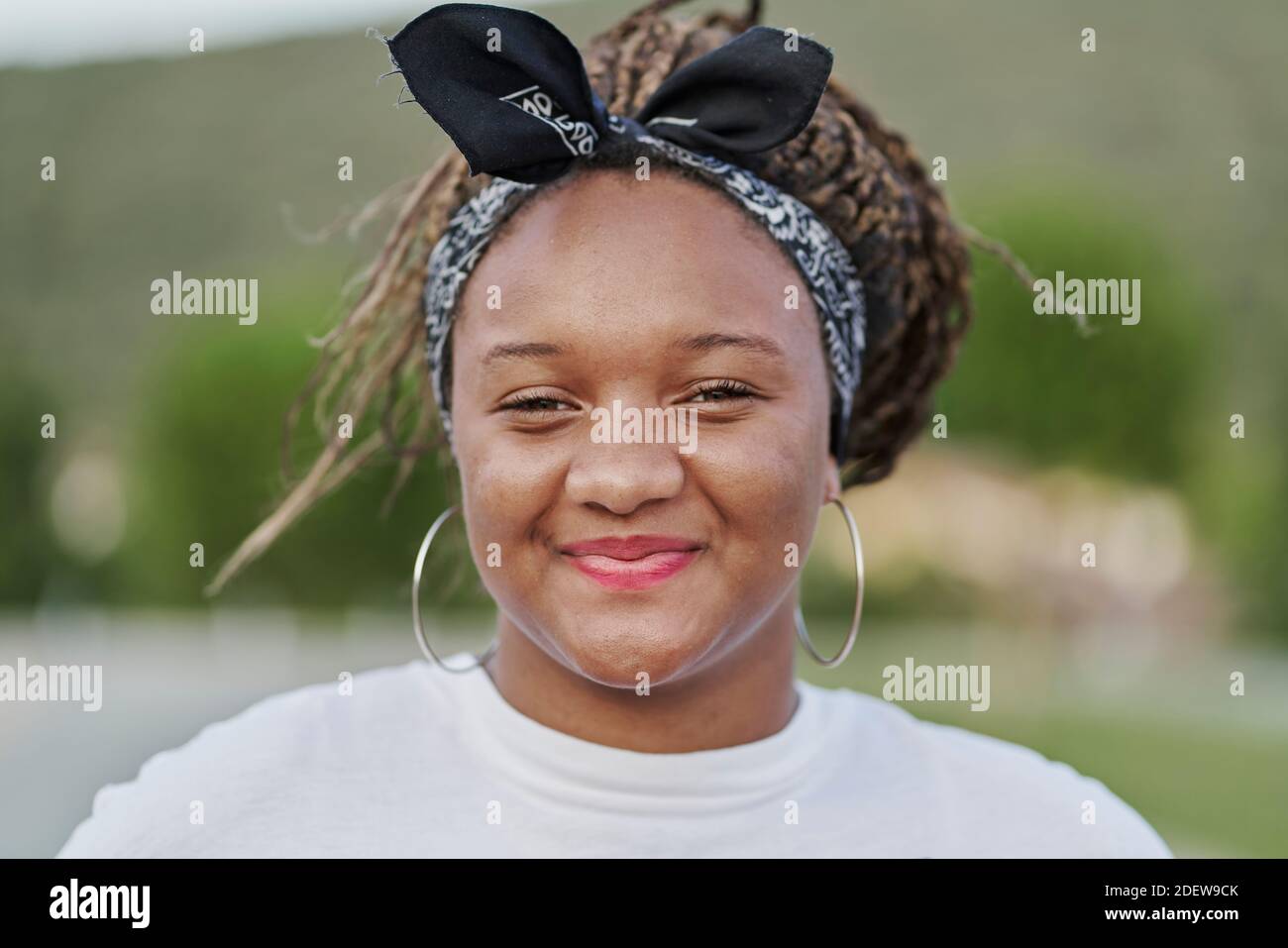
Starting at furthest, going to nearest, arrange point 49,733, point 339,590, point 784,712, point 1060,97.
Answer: point 1060,97, point 339,590, point 49,733, point 784,712

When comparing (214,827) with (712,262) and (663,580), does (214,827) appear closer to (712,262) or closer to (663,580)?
(663,580)

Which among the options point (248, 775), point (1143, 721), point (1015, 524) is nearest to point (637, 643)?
point (248, 775)

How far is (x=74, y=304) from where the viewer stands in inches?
2908

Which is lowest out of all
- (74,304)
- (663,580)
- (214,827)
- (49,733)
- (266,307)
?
(49,733)

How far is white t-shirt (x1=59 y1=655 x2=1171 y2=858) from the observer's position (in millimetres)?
2314

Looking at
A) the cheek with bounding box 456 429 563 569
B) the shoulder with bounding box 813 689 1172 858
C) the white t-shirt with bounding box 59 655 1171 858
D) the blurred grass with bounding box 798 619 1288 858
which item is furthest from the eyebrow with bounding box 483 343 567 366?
the blurred grass with bounding box 798 619 1288 858

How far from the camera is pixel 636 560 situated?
2.16 meters

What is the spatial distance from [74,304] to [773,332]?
3075 inches

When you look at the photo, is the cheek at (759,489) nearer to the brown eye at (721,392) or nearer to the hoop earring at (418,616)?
the brown eye at (721,392)

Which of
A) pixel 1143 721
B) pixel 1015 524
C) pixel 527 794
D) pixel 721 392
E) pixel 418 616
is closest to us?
pixel 721 392

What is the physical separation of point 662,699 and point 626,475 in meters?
0.47

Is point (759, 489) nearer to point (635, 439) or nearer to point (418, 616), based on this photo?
point (635, 439)

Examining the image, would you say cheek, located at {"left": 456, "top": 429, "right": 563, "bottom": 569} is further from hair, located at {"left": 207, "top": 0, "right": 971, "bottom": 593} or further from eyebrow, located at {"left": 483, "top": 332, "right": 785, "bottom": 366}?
hair, located at {"left": 207, "top": 0, "right": 971, "bottom": 593}

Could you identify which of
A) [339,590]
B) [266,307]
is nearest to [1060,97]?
[266,307]
